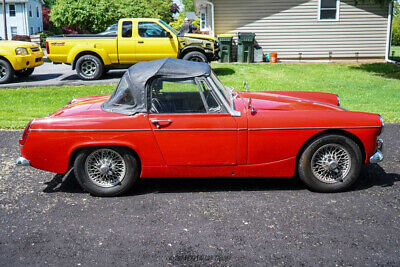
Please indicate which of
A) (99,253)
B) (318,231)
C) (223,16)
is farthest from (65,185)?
(223,16)

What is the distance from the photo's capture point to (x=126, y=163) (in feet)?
17.0

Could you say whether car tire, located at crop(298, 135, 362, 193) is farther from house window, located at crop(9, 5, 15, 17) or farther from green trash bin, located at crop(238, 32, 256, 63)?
house window, located at crop(9, 5, 15, 17)

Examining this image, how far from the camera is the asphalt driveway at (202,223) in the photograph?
390cm

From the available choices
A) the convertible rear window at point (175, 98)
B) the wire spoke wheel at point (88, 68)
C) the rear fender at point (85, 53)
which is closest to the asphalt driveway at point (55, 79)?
Result: the wire spoke wheel at point (88, 68)

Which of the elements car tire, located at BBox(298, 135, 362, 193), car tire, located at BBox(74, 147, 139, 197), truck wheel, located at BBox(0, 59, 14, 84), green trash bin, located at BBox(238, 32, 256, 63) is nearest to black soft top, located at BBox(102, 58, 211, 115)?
car tire, located at BBox(74, 147, 139, 197)

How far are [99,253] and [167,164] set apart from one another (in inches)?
58.9

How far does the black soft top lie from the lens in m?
5.21

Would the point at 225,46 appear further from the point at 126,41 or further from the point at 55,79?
the point at 55,79

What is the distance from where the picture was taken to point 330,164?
5.18 meters

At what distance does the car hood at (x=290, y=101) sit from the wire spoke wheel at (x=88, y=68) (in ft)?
33.0

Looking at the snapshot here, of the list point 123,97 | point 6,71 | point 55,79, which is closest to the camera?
point 123,97

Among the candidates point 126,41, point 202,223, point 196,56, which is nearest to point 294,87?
point 196,56

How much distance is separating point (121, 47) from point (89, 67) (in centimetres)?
130

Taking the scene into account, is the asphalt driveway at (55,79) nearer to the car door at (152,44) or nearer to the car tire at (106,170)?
the car door at (152,44)
